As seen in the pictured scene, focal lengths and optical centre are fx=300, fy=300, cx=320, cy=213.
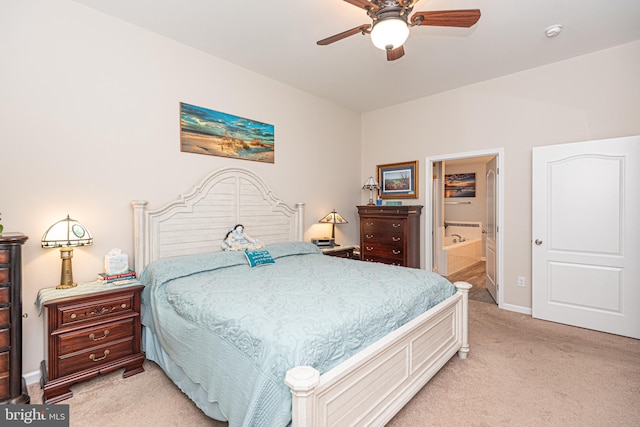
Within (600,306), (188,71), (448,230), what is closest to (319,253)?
(188,71)

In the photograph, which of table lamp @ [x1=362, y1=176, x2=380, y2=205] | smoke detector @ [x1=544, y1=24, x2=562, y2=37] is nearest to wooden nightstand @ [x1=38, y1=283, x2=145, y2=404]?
table lamp @ [x1=362, y1=176, x2=380, y2=205]

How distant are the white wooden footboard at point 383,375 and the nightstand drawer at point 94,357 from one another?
178 centimetres

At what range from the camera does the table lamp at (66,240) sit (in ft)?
6.99

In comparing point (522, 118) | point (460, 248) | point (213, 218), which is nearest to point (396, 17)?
point (213, 218)

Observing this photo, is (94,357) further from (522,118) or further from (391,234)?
(522,118)

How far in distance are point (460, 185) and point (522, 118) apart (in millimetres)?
4220

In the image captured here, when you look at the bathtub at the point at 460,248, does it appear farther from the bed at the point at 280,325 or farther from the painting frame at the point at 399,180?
the bed at the point at 280,325

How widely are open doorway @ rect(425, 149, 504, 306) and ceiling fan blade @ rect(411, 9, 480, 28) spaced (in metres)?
2.34

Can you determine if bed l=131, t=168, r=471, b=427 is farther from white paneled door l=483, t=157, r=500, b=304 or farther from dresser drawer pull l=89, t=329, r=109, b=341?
white paneled door l=483, t=157, r=500, b=304

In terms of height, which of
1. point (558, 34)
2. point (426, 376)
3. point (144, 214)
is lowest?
point (426, 376)

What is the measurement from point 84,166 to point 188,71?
53.4 inches

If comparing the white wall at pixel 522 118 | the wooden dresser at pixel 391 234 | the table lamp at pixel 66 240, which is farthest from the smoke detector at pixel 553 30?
the table lamp at pixel 66 240

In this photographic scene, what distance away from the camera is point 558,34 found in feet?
9.25

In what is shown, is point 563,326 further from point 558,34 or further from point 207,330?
point 207,330
